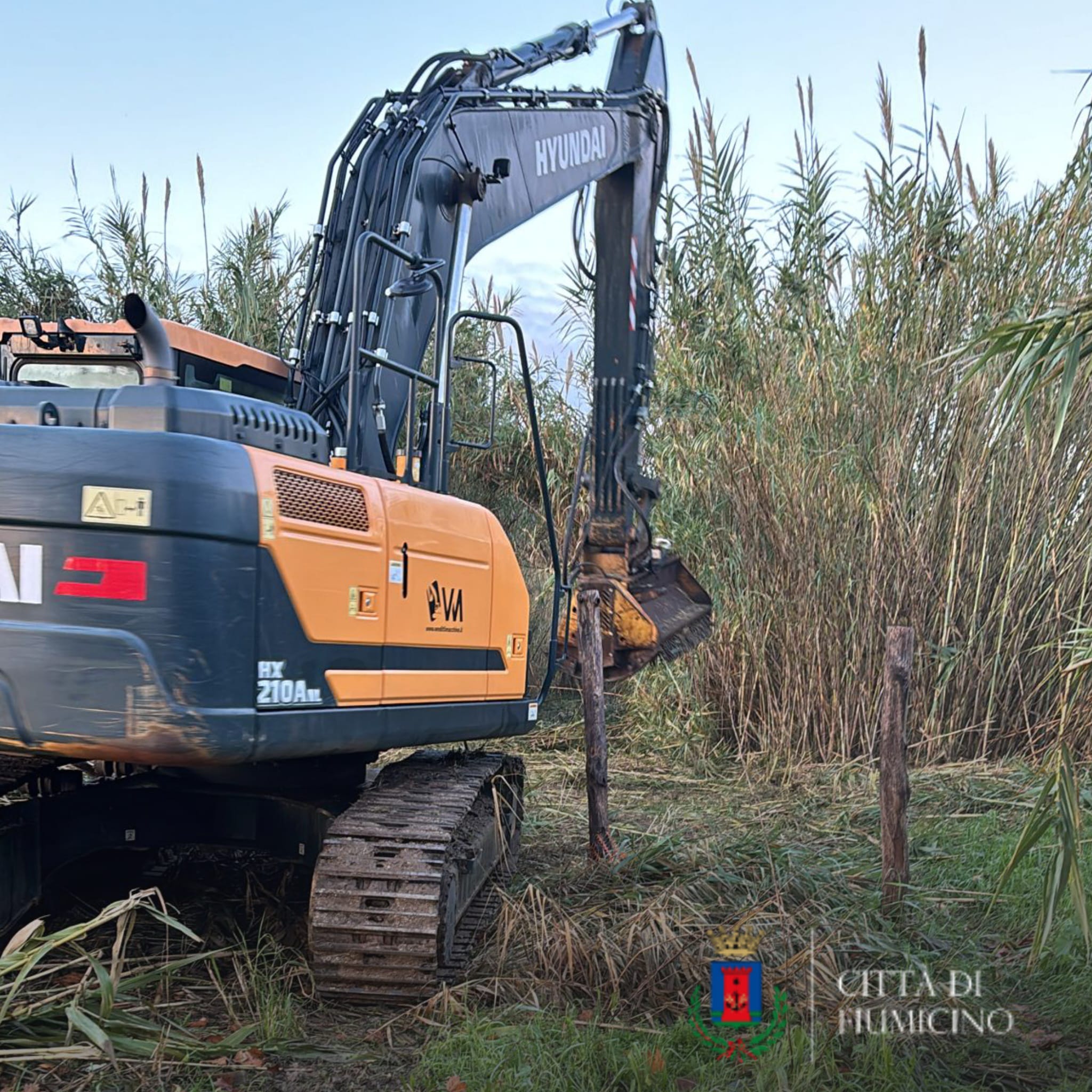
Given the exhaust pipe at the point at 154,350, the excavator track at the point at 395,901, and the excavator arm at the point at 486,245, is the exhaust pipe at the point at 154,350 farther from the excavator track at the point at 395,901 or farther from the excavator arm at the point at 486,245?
the excavator track at the point at 395,901

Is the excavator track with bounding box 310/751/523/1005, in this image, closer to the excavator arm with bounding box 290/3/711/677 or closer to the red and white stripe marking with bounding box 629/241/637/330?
the excavator arm with bounding box 290/3/711/677

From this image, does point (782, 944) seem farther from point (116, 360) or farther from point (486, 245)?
point (486, 245)

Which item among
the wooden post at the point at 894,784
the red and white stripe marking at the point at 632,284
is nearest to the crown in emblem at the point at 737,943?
the wooden post at the point at 894,784

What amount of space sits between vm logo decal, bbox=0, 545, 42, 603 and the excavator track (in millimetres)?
1107

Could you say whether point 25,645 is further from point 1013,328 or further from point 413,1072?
point 1013,328

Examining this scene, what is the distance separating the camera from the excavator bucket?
6055mm

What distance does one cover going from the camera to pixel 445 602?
415 cm

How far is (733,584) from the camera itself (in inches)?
298

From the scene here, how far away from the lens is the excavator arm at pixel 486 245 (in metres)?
4.40

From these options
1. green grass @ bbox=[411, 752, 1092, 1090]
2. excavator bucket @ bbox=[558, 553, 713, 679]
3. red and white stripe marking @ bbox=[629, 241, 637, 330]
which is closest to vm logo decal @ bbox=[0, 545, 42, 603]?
green grass @ bbox=[411, 752, 1092, 1090]

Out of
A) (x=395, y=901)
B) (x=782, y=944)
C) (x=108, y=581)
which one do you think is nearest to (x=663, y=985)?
(x=782, y=944)

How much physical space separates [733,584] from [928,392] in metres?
1.55

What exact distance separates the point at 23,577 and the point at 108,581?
208 mm

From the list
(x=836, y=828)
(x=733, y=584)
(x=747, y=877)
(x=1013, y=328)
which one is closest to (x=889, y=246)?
(x=733, y=584)
